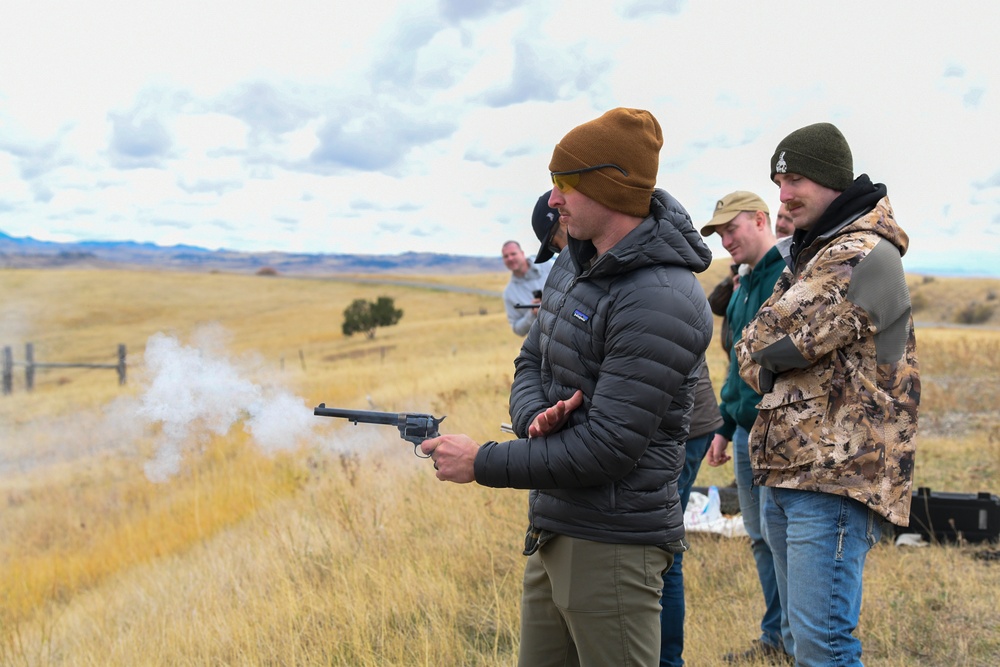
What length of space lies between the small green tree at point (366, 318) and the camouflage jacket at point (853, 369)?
37.9m

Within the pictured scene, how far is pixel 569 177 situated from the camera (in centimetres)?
208

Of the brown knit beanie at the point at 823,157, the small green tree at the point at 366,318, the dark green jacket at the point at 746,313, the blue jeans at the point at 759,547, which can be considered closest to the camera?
the brown knit beanie at the point at 823,157

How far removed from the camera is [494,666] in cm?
323

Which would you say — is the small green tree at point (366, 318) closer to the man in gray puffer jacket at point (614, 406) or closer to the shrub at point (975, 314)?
the shrub at point (975, 314)

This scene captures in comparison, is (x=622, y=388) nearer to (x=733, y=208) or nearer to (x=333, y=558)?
(x=733, y=208)

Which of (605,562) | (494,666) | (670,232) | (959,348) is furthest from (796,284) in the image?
(959,348)

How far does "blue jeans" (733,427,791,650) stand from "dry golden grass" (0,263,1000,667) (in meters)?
0.18

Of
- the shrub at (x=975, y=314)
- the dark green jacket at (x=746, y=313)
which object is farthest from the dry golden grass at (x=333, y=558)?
the shrub at (x=975, y=314)

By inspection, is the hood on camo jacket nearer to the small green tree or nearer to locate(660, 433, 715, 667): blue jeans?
locate(660, 433, 715, 667): blue jeans

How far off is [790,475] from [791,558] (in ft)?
0.88

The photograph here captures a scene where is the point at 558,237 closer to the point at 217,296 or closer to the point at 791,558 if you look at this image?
the point at 791,558

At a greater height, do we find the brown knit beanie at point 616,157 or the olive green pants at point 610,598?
the brown knit beanie at point 616,157

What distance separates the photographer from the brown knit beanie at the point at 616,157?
2.03 metres

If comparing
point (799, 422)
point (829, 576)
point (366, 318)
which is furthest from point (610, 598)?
point (366, 318)
